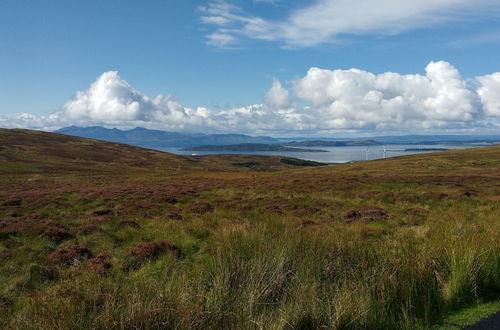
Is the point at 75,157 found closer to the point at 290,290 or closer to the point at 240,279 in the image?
the point at 240,279

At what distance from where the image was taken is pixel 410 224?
14086mm

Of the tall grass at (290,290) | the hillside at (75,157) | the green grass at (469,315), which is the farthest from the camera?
the hillside at (75,157)

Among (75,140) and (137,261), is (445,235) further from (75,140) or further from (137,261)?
(75,140)

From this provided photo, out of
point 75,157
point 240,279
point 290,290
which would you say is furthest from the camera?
point 75,157

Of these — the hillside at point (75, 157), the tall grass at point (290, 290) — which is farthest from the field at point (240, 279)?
the hillside at point (75, 157)

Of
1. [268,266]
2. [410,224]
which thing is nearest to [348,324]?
[268,266]

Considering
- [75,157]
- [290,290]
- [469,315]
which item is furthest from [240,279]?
[75,157]

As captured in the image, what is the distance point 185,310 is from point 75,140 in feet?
628

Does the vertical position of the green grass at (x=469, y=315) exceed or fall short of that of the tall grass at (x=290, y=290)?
it falls short

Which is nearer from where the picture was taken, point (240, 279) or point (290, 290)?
point (290, 290)

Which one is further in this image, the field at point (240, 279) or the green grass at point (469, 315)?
the green grass at point (469, 315)

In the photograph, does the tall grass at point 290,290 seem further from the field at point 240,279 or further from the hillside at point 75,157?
the hillside at point 75,157

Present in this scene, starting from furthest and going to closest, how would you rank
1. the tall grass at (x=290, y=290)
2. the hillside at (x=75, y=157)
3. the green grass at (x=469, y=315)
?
the hillside at (x=75, y=157) → the green grass at (x=469, y=315) → the tall grass at (x=290, y=290)

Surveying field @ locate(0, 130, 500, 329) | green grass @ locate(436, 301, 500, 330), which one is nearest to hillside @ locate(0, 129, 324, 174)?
field @ locate(0, 130, 500, 329)
